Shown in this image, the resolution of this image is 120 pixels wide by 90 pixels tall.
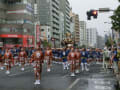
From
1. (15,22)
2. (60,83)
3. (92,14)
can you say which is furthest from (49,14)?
(60,83)

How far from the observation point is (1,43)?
62156 millimetres

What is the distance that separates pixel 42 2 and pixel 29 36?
2775 cm

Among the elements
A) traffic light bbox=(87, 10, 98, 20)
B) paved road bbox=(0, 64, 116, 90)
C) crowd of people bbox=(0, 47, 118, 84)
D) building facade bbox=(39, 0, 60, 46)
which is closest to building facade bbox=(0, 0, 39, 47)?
building facade bbox=(39, 0, 60, 46)

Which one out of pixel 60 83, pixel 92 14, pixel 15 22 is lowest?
pixel 60 83

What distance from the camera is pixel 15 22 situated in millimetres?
65125

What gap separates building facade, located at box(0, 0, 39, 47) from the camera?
6297 cm

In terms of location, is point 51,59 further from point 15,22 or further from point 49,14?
point 49,14

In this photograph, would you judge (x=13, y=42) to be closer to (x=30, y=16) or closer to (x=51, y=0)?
(x=30, y=16)

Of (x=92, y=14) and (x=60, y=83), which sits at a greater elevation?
(x=92, y=14)

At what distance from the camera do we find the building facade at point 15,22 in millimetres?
62969

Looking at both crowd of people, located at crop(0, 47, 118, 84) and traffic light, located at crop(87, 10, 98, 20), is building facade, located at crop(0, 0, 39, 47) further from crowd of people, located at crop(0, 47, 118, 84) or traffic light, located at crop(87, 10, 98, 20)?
traffic light, located at crop(87, 10, 98, 20)

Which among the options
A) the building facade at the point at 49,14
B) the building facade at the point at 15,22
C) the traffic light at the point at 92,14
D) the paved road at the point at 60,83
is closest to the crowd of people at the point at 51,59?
the paved road at the point at 60,83

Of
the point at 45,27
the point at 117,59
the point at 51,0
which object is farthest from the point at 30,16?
the point at 117,59

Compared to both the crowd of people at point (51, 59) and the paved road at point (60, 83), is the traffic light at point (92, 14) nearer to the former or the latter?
the crowd of people at point (51, 59)
